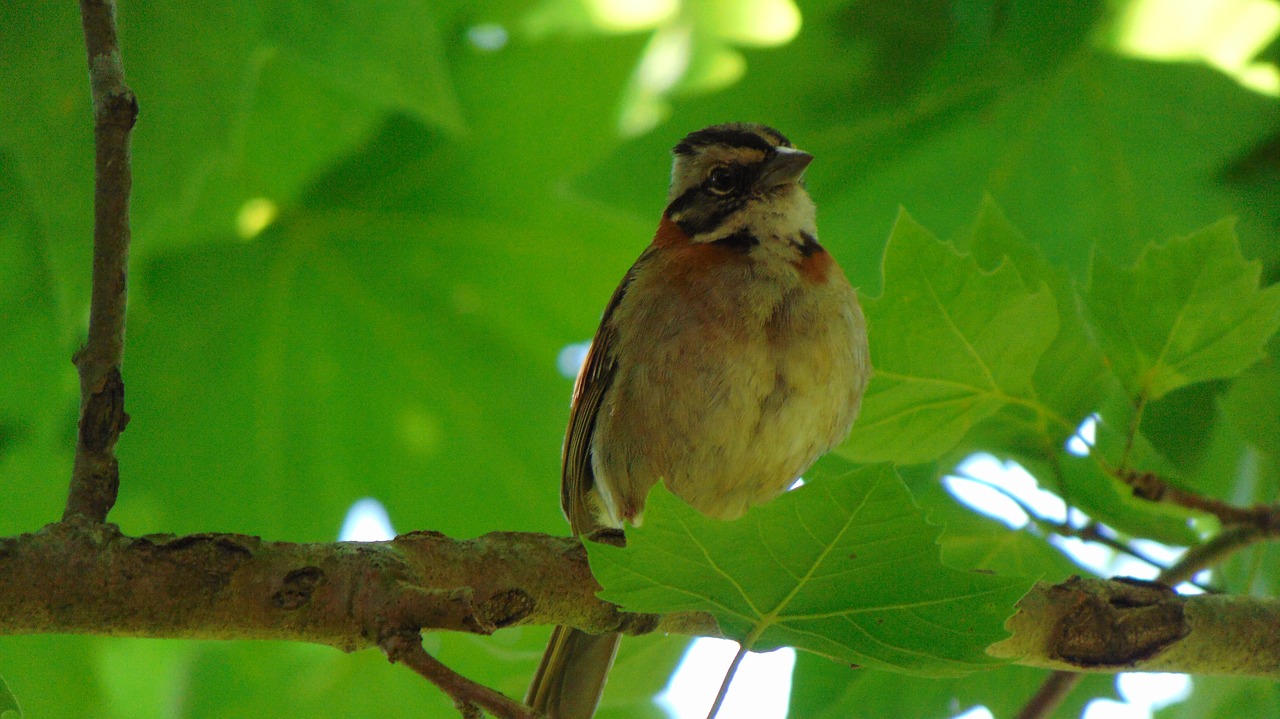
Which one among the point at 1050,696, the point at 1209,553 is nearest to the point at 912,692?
the point at 1050,696

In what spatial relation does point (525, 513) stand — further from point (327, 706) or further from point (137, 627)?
point (137, 627)

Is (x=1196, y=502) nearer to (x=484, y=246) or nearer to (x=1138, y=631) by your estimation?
(x=1138, y=631)

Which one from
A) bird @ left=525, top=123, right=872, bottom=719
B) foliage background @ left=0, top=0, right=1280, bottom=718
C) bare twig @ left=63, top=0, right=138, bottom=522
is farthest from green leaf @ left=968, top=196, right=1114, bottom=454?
bare twig @ left=63, top=0, right=138, bottom=522

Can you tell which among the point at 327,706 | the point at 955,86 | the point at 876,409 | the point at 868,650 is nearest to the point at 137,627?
the point at 868,650

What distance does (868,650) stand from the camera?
2.52 meters

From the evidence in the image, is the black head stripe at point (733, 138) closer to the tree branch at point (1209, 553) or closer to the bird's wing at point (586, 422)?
the bird's wing at point (586, 422)

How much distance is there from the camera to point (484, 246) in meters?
5.48

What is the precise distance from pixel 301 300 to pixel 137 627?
3.08 m

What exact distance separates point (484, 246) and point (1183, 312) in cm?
310

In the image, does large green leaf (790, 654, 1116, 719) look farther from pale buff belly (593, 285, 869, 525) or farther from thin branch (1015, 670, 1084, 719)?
pale buff belly (593, 285, 869, 525)

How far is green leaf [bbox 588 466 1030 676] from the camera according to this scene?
2.35 metres

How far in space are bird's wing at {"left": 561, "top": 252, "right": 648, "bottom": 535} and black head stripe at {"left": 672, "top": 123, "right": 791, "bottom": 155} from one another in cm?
59

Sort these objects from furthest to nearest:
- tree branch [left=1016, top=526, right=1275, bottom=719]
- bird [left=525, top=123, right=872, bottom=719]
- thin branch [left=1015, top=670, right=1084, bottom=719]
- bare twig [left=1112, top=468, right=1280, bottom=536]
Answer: bird [left=525, top=123, right=872, bottom=719]
thin branch [left=1015, top=670, right=1084, bottom=719]
tree branch [left=1016, top=526, right=1275, bottom=719]
bare twig [left=1112, top=468, right=1280, bottom=536]

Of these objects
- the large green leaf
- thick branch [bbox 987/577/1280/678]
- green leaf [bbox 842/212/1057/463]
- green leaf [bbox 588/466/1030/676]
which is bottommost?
green leaf [bbox 588/466/1030/676]
